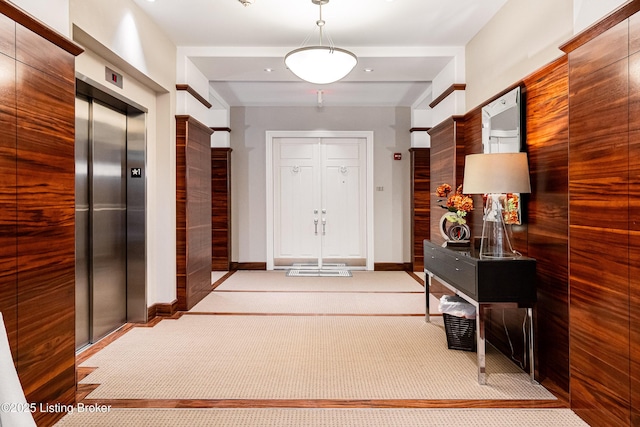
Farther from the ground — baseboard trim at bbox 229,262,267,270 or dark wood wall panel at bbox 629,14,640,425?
dark wood wall panel at bbox 629,14,640,425

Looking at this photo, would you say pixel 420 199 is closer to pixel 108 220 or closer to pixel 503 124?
pixel 503 124

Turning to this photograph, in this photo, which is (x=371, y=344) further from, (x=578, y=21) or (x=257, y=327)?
(x=578, y=21)

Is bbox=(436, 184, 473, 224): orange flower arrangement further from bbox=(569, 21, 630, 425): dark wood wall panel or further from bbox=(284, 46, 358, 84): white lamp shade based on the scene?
bbox=(284, 46, 358, 84): white lamp shade

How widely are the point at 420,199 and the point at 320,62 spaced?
4115 mm

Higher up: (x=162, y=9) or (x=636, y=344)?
(x=162, y=9)

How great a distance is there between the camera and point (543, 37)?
2.96 meters

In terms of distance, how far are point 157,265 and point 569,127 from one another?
12.5 feet

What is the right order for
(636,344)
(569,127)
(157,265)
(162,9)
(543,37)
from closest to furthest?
1. (636,344)
2. (569,127)
3. (543,37)
4. (162,9)
5. (157,265)

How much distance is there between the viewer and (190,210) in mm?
4637

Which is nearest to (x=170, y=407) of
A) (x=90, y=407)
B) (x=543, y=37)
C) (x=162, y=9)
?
(x=90, y=407)

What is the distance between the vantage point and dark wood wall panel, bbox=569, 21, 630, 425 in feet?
6.40

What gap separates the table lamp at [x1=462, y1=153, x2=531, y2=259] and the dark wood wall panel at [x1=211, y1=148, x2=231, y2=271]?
16.6 feet

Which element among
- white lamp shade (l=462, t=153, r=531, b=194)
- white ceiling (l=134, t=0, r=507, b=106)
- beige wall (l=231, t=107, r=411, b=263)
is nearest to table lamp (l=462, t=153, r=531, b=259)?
white lamp shade (l=462, t=153, r=531, b=194)

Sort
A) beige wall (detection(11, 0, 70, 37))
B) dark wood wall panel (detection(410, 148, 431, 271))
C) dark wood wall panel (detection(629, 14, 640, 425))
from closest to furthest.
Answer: dark wood wall panel (detection(629, 14, 640, 425)), beige wall (detection(11, 0, 70, 37)), dark wood wall panel (detection(410, 148, 431, 271))
